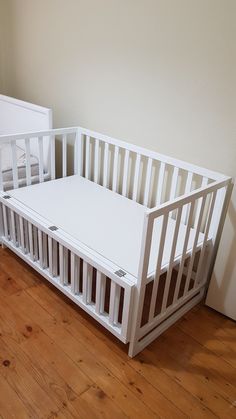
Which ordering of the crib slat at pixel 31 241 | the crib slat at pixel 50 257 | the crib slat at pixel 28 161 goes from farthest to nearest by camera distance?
1. the crib slat at pixel 28 161
2. the crib slat at pixel 31 241
3. the crib slat at pixel 50 257

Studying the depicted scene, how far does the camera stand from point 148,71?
1919 millimetres

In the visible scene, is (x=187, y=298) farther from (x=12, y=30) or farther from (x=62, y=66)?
(x=12, y=30)

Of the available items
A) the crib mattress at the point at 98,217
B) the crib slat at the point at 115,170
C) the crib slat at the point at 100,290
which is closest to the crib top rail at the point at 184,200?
the crib mattress at the point at 98,217

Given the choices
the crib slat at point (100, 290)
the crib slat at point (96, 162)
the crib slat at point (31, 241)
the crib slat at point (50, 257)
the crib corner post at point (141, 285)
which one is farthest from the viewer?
the crib slat at point (96, 162)

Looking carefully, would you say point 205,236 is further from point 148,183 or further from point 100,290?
point 100,290

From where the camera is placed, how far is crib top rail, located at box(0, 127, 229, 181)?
68.5 inches

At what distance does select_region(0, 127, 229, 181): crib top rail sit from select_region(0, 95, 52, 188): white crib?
0.55 feet

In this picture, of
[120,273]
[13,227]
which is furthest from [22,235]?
[120,273]

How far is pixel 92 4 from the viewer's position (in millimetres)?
2111

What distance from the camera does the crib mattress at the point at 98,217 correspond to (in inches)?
63.7

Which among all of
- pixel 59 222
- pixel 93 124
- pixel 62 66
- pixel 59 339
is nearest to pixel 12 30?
pixel 62 66

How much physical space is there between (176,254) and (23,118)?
167cm

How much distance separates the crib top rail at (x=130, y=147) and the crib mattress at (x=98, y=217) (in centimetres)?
32

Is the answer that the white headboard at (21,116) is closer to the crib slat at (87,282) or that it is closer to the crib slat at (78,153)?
the crib slat at (78,153)
